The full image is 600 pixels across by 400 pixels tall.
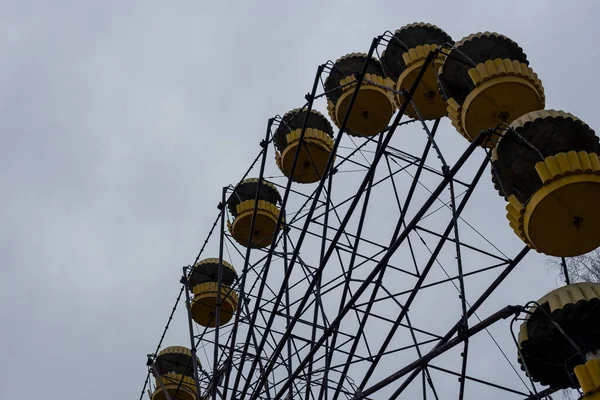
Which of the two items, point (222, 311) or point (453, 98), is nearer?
point (453, 98)

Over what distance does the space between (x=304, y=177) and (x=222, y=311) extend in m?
5.42

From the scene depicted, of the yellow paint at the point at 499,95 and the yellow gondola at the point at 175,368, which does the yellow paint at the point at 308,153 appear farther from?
the yellow gondola at the point at 175,368

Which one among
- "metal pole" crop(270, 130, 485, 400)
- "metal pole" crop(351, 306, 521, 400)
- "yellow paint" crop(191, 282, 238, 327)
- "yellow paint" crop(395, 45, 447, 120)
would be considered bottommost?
"metal pole" crop(351, 306, 521, 400)

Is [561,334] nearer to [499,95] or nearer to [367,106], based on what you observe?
[499,95]

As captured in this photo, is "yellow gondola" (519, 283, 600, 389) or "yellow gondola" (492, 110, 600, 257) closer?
"yellow gondola" (492, 110, 600, 257)

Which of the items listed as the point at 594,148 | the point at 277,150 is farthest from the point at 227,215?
the point at 594,148

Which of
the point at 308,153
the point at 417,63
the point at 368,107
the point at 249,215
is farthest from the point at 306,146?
the point at 417,63

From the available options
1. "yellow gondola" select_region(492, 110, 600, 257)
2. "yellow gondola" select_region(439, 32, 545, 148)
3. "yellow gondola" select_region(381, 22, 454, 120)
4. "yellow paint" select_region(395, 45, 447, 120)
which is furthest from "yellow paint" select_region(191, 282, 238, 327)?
"yellow gondola" select_region(492, 110, 600, 257)

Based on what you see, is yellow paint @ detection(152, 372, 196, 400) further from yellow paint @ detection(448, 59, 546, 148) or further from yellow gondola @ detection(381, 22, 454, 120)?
yellow paint @ detection(448, 59, 546, 148)

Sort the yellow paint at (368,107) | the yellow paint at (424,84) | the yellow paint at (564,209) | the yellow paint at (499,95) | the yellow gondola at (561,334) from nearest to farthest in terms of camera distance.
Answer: the yellow paint at (564,209), the yellow gondola at (561,334), the yellow paint at (499,95), the yellow paint at (424,84), the yellow paint at (368,107)

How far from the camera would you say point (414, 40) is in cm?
1706

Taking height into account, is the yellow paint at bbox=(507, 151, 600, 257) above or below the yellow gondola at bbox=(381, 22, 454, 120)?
below

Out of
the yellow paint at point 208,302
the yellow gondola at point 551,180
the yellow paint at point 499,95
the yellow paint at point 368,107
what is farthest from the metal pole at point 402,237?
the yellow paint at point 208,302

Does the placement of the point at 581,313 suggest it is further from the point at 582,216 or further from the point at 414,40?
the point at 414,40
